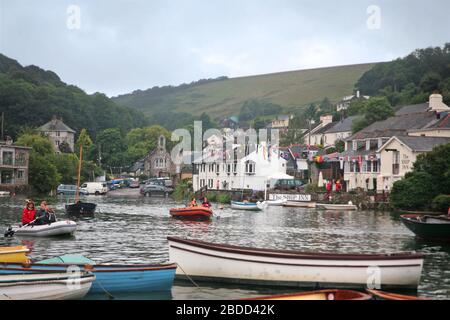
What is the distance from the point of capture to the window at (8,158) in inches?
4208

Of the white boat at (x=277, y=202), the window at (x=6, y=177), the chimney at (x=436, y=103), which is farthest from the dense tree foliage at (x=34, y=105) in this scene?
the chimney at (x=436, y=103)

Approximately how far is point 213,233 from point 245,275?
68.6ft

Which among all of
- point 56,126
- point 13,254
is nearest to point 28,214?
point 13,254

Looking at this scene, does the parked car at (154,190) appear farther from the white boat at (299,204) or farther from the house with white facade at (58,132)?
the house with white facade at (58,132)

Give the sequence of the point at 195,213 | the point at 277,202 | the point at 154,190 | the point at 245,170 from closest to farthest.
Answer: the point at 195,213 < the point at 277,202 < the point at 245,170 < the point at 154,190

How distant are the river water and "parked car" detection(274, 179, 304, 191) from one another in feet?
108

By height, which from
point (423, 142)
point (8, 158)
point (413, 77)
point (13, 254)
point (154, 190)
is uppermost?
point (413, 77)

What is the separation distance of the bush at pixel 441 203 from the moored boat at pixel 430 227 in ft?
70.8

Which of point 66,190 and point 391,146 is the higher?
point 391,146

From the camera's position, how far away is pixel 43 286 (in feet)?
66.1

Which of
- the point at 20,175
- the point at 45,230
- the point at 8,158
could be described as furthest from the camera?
the point at 20,175

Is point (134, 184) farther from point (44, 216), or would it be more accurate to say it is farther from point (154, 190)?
point (44, 216)

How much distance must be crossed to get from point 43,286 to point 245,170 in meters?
82.7

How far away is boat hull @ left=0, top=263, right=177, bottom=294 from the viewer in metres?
21.8
